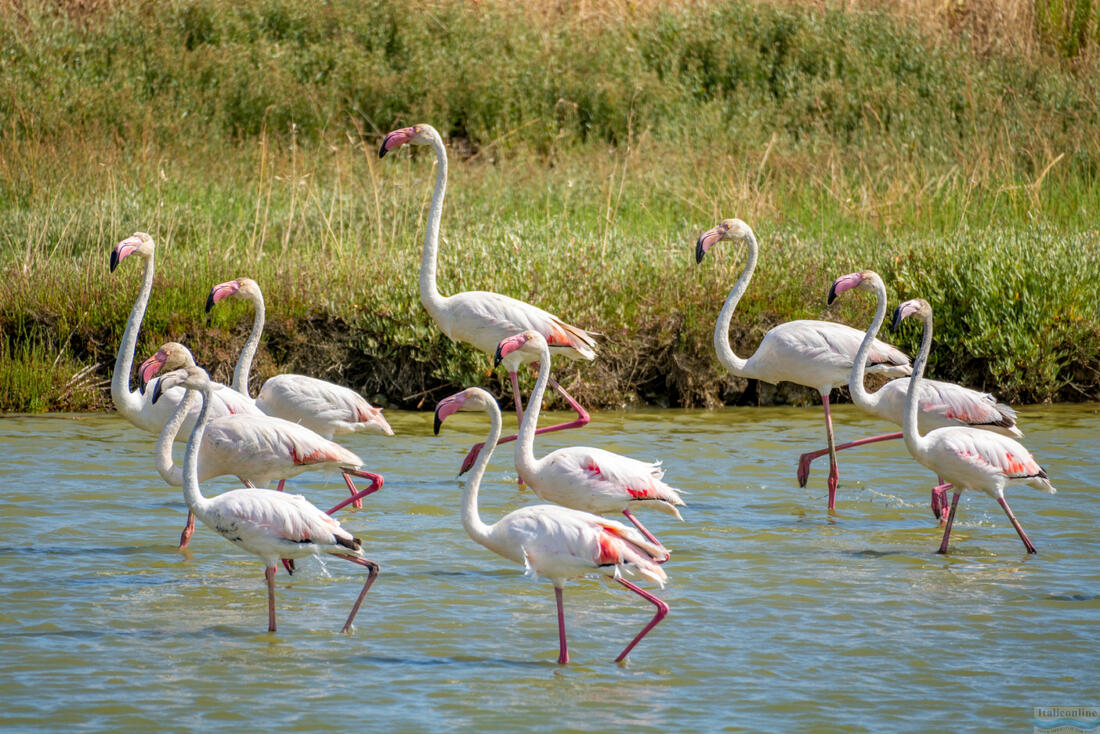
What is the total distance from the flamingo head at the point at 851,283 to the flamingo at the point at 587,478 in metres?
1.71

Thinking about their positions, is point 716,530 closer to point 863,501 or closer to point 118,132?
point 863,501

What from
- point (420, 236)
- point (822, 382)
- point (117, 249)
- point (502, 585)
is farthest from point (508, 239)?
point (502, 585)

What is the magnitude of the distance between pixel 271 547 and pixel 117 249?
2594 mm

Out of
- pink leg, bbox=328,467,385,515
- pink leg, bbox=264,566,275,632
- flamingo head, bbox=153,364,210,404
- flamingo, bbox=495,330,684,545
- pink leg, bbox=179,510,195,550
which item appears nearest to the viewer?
pink leg, bbox=264,566,275,632

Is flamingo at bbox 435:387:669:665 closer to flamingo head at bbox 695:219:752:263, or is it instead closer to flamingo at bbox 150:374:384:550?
flamingo at bbox 150:374:384:550

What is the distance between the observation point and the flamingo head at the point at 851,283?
24.4 feet

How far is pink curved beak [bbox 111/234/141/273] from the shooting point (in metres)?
7.15

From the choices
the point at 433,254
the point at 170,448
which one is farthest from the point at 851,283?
the point at 170,448

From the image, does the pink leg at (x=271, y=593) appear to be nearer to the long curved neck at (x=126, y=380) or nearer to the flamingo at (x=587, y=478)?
the flamingo at (x=587, y=478)

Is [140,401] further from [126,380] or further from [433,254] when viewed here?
[433,254]

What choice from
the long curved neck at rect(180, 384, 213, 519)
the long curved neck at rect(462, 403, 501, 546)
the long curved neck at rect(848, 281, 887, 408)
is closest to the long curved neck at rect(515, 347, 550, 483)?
the long curved neck at rect(462, 403, 501, 546)

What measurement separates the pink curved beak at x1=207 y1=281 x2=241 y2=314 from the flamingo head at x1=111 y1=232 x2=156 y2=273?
502 millimetres

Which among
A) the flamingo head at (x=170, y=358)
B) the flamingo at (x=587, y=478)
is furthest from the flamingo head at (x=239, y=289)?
the flamingo at (x=587, y=478)

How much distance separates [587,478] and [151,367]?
206cm
